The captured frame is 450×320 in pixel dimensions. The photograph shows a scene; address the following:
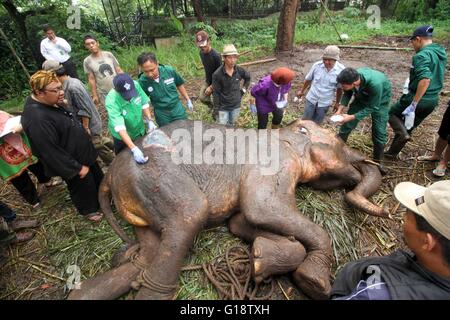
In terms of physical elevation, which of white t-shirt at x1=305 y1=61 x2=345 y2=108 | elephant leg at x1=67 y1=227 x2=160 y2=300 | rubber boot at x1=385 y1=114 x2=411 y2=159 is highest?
white t-shirt at x1=305 y1=61 x2=345 y2=108

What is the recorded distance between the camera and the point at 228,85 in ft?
15.8

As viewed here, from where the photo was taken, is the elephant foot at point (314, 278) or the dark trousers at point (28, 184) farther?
the dark trousers at point (28, 184)

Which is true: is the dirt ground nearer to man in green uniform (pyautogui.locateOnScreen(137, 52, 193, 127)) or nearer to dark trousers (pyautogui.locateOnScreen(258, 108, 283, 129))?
dark trousers (pyautogui.locateOnScreen(258, 108, 283, 129))

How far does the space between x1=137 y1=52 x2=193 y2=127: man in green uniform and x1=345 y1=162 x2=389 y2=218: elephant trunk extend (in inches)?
115

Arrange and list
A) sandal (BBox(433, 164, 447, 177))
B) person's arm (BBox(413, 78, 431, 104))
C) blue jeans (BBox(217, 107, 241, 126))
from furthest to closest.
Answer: blue jeans (BBox(217, 107, 241, 126)) → sandal (BBox(433, 164, 447, 177)) → person's arm (BBox(413, 78, 431, 104))

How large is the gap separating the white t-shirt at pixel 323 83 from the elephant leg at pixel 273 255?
273cm

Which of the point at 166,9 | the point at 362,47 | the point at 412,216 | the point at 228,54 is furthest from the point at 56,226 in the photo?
the point at 166,9

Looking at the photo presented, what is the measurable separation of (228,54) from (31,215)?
12.7 feet

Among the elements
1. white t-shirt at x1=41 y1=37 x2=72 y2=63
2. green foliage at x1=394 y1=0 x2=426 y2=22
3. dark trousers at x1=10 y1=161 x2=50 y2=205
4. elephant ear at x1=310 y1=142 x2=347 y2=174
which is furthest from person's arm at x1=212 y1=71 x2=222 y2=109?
green foliage at x1=394 y1=0 x2=426 y2=22

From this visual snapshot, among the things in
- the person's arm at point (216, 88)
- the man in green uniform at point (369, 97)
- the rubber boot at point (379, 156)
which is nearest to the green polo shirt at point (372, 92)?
the man in green uniform at point (369, 97)

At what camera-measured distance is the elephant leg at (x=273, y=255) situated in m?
2.88

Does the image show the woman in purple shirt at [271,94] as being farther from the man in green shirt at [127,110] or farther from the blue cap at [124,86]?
the blue cap at [124,86]

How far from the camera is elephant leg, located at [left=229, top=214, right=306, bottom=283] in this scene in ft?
9.43

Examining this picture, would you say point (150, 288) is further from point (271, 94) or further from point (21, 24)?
point (21, 24)
